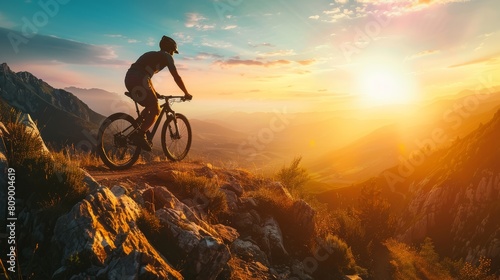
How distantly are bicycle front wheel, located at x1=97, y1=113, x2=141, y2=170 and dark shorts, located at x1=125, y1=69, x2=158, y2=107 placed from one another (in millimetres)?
740

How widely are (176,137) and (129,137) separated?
218cm

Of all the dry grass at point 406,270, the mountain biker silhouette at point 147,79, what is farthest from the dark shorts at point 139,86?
the dry grass at point 406,270

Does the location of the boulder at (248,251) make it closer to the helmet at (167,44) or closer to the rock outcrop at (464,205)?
the helmet at (167,44)

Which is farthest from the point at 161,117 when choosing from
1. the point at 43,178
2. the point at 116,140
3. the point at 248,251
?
the point at 248,251

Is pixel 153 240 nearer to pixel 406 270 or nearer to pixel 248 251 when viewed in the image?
pixel 248 251

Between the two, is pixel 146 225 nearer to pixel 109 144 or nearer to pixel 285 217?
pixel 109 144

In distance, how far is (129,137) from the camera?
9422mm

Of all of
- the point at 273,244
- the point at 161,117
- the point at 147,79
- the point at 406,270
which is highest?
the point at 147,79

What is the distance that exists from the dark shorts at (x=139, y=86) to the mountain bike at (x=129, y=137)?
20 cm

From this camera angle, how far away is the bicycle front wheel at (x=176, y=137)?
11133 millimetres

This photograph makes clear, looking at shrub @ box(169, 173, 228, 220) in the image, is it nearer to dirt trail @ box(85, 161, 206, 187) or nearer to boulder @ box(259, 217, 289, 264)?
dirt trail @ box(85, 161, 206, 187)

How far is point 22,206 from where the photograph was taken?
16.9ft

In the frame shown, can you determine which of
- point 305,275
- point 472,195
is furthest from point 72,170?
point 472,195

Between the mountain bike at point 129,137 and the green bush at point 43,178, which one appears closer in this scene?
the green bush at point 43,178
